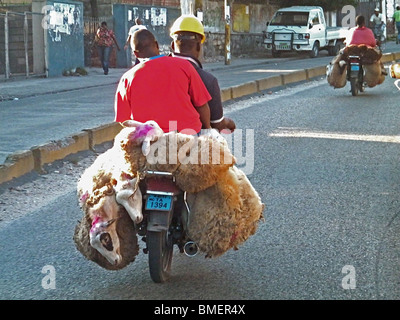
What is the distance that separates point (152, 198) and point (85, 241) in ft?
1.61

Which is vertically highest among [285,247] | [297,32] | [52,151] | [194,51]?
[194,51]

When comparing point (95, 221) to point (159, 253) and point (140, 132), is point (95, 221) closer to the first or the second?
point (159, 253)

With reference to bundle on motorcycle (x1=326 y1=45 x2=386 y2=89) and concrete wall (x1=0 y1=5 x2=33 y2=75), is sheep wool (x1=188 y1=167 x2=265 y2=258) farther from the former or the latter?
concrete wall (x1=0 y1=5 x2=33 y2=75)

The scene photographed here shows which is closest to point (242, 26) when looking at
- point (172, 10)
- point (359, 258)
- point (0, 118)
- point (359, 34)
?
point (172, 10)

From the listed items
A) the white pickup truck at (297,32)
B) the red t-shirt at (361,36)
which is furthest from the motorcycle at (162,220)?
the white pickup truck at (297,32)

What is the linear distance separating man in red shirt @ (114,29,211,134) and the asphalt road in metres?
0.97

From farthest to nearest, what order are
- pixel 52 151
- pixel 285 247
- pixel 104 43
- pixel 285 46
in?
1. pixel 285 46
2. pixel 104 43
3. pixel 52 151
4. pixel 285 247

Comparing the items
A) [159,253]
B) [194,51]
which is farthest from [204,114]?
[159,253]

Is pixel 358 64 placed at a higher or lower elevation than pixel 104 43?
lower

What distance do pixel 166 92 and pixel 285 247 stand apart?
1521 millimetres

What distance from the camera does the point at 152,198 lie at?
5145 millimetres

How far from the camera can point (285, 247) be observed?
6191 mm

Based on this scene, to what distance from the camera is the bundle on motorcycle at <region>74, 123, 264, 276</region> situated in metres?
5.12

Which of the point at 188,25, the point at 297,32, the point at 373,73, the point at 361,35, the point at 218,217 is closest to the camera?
the point at 218,217
